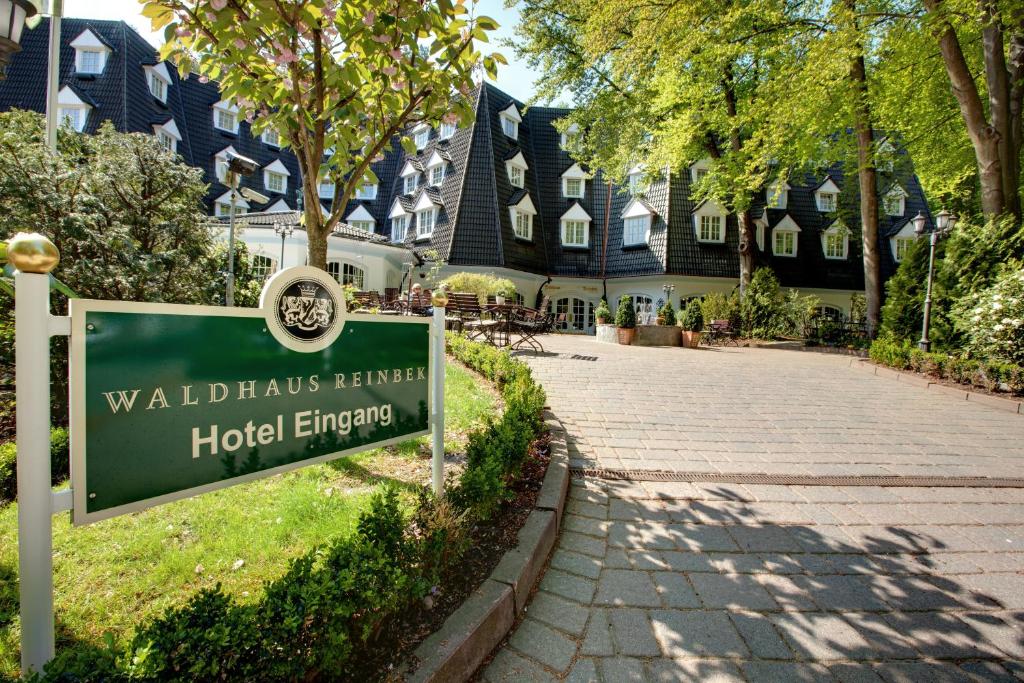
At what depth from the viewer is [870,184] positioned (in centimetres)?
1653

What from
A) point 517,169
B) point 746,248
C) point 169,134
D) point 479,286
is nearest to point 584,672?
point 479,286

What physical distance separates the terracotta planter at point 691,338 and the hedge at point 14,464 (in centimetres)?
1653

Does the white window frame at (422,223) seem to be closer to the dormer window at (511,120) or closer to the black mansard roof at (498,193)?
the black mansard roof at (498,193)

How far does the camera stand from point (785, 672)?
2098mm

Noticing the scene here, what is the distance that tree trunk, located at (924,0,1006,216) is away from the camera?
427 inches

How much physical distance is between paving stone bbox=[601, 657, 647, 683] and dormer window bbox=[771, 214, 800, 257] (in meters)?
27.2

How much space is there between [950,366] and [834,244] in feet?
62.1

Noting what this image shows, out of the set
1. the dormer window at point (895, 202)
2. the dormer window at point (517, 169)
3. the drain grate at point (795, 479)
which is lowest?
the drain grate at point (795, 479)

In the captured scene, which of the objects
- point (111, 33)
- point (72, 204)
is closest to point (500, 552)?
point (72, 204)

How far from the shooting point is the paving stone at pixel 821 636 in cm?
222

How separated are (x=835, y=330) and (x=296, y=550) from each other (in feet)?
74.1

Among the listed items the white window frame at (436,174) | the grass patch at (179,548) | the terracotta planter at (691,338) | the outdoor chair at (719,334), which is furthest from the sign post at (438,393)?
the white window frame at (436,174)

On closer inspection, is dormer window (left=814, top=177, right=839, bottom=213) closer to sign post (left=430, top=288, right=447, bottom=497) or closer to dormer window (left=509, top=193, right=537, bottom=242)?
dormer window (left=509, top=193, right=537, bottom=242)

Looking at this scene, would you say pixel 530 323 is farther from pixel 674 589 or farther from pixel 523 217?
pixel 523 217
